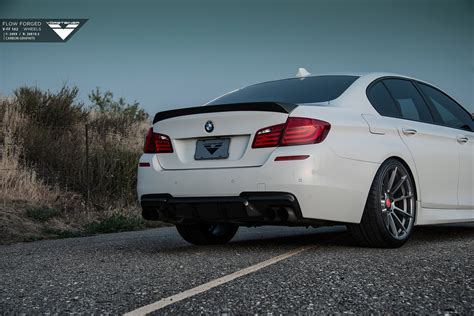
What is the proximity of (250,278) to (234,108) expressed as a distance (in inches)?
64.7

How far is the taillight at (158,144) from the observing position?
5614mm

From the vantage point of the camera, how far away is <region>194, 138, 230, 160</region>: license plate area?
5.25 meters

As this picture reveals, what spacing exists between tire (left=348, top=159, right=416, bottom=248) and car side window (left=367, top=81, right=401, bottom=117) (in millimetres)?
511

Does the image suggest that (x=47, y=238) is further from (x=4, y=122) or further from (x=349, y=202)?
(x=4, y=122)

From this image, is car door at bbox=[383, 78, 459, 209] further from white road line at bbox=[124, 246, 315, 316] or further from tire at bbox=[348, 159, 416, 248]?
white road line at bbox=[124, 246, 315, 316]

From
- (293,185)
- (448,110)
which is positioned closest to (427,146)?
(448,110)

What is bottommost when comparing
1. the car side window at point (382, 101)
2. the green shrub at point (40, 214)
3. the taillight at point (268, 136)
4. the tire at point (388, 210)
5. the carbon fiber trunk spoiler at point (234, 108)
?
the green shrub at point (40, 214)

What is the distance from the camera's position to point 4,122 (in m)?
13.7

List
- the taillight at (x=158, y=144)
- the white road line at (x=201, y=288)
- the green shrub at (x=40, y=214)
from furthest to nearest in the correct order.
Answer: the green shrub at (x=40, y=214) < the taillight at (x=158, y=144) < the white road line at (x=201, y=288)

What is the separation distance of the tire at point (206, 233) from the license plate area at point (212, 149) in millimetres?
1193

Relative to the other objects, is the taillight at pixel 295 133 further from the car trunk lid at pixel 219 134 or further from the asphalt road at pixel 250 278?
the asphalt road at pixel 250 278

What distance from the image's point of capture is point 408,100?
6.41 metres

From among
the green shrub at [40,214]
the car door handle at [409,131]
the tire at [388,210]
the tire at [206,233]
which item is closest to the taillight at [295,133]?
the tire at [388,210]

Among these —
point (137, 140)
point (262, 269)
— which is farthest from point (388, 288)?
point (137, 140)
